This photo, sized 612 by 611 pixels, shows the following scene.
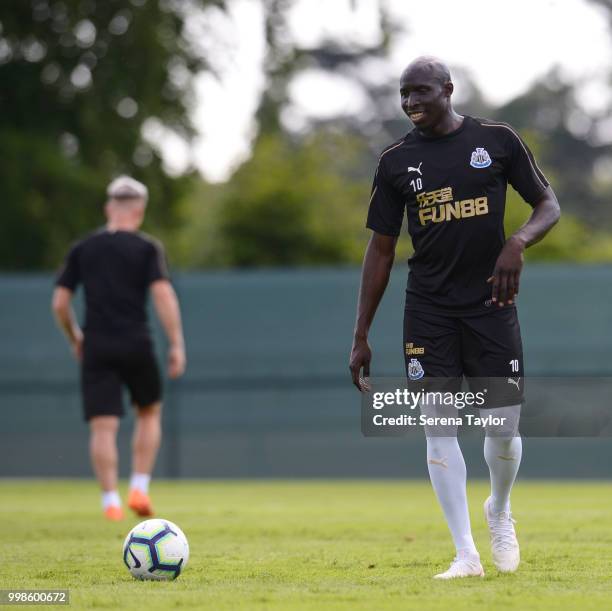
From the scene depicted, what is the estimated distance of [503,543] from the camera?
6262 millimetres

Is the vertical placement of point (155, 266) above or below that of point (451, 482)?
above

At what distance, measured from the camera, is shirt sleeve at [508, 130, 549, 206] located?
630cm

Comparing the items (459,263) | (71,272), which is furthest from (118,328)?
(459,263)

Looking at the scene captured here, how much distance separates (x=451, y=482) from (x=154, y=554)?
1.31 m

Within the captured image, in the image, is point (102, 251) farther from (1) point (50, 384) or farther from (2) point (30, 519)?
(1) point (50, 384)

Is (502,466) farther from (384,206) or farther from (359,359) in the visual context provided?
(384,206)

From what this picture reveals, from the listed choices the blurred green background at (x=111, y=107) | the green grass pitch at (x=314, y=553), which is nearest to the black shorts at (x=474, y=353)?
the green grass pitch at (x=314, y=553)

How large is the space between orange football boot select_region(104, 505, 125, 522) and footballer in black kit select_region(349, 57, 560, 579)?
4.18m

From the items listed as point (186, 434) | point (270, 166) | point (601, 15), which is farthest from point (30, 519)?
point (601, 15)

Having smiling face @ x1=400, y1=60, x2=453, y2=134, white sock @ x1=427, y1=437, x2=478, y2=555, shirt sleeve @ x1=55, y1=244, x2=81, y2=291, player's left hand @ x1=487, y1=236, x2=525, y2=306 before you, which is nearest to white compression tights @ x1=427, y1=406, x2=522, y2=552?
white sock @ x1=427, y1=437, x2=478, y2=555

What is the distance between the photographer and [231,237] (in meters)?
30.9

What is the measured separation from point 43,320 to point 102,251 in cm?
595

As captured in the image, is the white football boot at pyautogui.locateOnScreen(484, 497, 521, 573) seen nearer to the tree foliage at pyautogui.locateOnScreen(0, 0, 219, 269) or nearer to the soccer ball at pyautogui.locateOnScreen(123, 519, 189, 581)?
the soccer ball at pyautogui.locateOnScreen(123, 519, 189, 581)

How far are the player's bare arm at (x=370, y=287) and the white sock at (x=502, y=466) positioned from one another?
0.66 m
